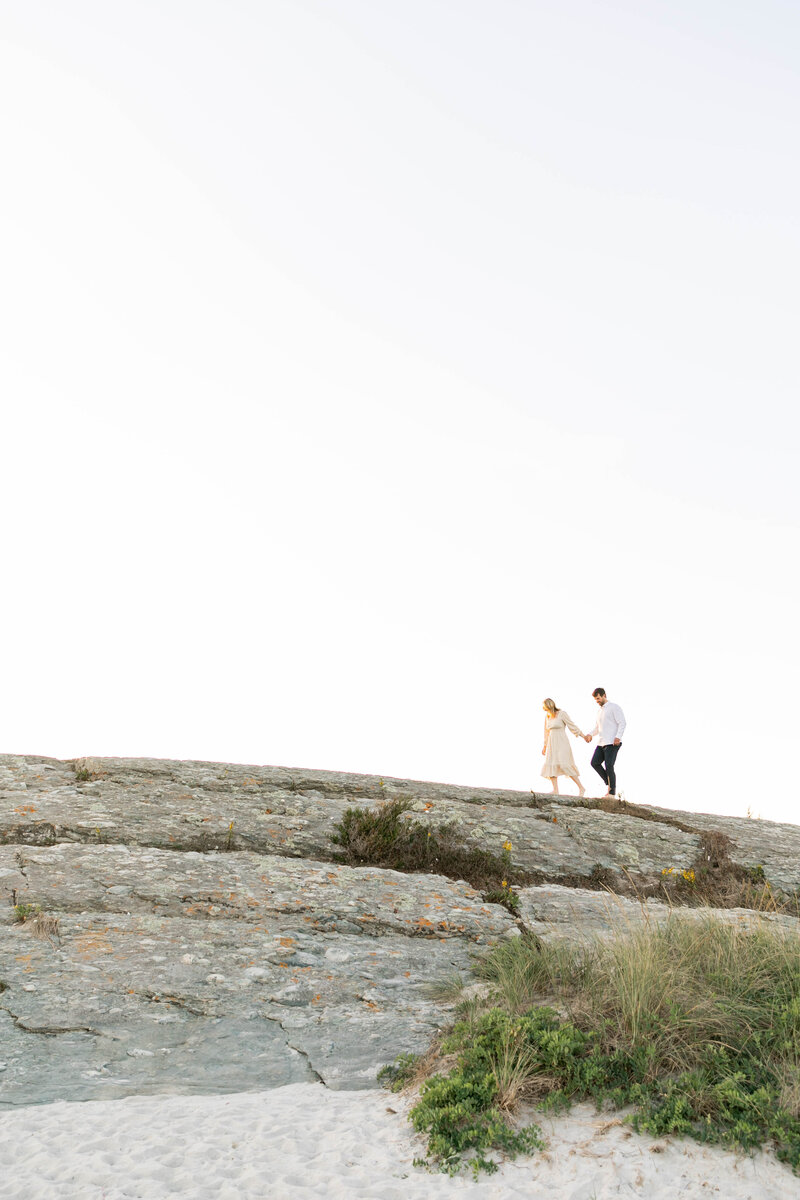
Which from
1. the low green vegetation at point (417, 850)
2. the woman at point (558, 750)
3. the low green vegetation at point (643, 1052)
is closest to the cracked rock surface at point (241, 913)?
the low green vegetation at point (417, 850)

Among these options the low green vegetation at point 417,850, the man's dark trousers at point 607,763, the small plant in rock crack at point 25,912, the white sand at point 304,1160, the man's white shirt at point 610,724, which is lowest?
the white sand at point 304,1160

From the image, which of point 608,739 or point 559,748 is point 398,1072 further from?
point 559,748

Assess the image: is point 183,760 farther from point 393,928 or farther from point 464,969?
point 464,969

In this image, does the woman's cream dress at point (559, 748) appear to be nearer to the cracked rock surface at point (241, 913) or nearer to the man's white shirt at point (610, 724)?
the man's white shirt at point (610, 724)

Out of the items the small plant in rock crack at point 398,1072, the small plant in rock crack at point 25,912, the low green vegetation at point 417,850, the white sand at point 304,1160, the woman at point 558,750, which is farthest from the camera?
the woman at point 558,750

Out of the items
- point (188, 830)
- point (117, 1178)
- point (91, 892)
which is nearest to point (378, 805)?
point (188, 830)

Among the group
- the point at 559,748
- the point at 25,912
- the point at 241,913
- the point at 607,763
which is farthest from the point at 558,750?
the point at 25,912

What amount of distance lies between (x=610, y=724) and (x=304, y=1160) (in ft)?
40.8

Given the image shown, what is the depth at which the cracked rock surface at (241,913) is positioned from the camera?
6785 mm

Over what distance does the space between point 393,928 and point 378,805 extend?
3.31m

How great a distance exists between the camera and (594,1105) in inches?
221

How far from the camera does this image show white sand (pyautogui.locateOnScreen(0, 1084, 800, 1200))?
4906mm

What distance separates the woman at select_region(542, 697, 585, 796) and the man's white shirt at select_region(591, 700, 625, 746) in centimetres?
68

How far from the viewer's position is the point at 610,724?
16.7m
